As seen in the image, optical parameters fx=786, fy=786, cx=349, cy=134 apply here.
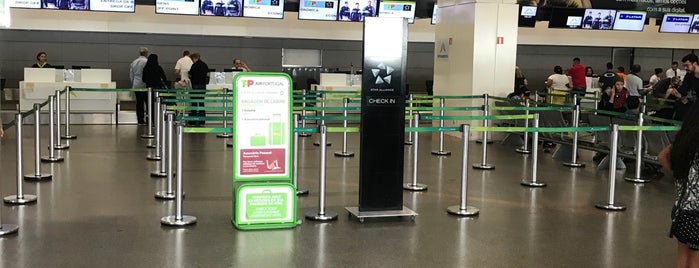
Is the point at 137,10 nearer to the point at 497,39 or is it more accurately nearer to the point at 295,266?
the point at 497,39

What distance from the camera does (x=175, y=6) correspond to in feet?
55.0

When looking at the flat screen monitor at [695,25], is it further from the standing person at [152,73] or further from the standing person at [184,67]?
the standing person at [152,73]

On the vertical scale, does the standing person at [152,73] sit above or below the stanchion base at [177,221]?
Answer: above

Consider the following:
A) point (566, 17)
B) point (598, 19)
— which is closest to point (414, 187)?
point (566, 17)

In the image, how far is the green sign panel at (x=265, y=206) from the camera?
21.5 ft

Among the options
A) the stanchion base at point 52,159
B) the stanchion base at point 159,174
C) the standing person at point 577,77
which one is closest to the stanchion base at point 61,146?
the stanchion base at point 52,159

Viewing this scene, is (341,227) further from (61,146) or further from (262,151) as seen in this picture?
(61,146)

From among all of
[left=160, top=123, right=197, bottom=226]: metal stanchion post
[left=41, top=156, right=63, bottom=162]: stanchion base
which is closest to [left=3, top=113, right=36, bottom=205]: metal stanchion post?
[left=160, top=123, right=197, bottom=226]: metal stanchion post

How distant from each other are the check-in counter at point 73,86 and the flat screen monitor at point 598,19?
10952 mm

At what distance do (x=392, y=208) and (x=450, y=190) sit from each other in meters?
1.88

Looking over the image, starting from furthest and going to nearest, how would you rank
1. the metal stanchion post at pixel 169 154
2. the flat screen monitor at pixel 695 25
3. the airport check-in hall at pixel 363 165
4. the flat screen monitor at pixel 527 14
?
1. the flat screen monitor at pixel 695 25
2. the flat screen monitor at pixel 527 14
3. the metal stanchion post at pixel 169 154
4. the airport check-in hall at pixel 363 165

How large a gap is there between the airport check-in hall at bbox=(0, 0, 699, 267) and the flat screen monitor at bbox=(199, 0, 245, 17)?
4 cm

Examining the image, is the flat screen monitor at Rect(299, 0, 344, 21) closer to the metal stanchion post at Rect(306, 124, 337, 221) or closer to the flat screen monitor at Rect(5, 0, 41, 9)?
the flat screen monitor at Rect(5, 0, 41, 9)

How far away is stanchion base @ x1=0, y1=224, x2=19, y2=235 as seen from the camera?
6.23 metres
